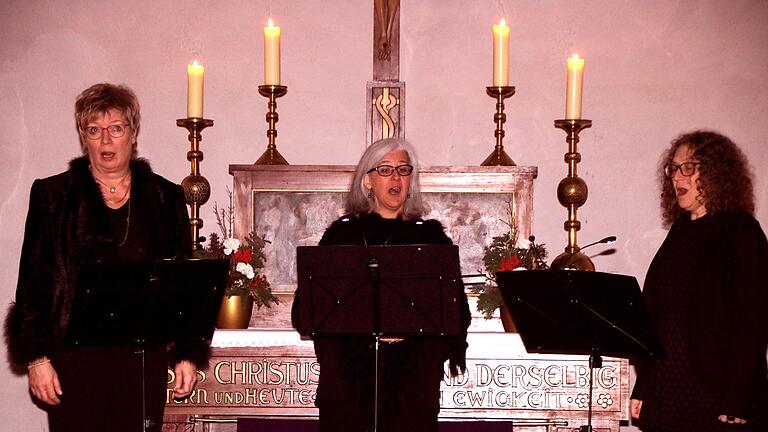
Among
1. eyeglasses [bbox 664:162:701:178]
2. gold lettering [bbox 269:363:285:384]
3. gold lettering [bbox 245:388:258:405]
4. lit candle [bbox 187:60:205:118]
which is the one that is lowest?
gold lettering [bbox 245:388:258:405]

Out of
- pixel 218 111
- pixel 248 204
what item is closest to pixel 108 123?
pixel 248 204

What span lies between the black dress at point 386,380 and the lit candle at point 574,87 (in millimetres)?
1319

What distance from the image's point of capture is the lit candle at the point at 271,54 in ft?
14.0

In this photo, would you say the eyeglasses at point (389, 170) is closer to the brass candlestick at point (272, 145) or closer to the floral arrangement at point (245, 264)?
the floral arrangement at point (245, 264)

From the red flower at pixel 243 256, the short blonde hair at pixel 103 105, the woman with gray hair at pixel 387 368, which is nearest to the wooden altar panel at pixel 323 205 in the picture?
the red flower at pixel 243 256

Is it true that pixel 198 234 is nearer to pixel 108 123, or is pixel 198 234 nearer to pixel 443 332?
pixel 108 123

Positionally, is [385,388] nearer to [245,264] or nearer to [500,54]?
[245,264]

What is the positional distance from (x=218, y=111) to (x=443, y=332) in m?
2.43

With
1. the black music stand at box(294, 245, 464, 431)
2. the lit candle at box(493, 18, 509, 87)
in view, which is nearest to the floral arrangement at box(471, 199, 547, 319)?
the lit candle at box(493, 18, 509, 87)

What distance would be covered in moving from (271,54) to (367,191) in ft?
3.47

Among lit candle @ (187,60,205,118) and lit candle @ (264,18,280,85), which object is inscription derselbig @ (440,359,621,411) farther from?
lit candle @ (187,60,205,118)

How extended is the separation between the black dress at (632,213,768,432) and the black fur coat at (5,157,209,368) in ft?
5.38

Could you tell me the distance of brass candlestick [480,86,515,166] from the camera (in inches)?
170

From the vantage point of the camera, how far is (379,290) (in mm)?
2918
